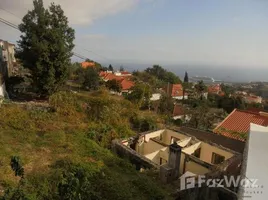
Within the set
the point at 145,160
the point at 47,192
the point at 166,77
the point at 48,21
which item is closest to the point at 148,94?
the point at 48,21

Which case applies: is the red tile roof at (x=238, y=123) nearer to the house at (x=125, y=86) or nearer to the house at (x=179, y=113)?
the house at (x=179, y=113)

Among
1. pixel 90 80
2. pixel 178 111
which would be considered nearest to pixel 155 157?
pixel 178 111

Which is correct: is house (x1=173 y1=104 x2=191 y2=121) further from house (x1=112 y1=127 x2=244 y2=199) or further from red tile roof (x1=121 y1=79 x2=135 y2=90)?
Answer: red tile roof (x1=121 y1=79 x2=135 y2=90)

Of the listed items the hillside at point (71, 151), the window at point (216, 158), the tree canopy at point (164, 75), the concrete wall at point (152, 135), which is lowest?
the window at point (216, 158)

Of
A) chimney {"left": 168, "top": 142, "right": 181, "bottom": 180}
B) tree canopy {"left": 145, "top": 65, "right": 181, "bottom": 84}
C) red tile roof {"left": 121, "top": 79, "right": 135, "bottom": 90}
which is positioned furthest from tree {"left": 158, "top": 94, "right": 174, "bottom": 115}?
tree canopy {"left": 145, "top": 65, "right": 181, "bottom": 84}

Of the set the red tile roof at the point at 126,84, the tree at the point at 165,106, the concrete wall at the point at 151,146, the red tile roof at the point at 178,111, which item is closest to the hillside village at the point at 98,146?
the concrete wall at the point at 151,146

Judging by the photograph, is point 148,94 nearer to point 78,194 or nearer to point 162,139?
point 162,139
